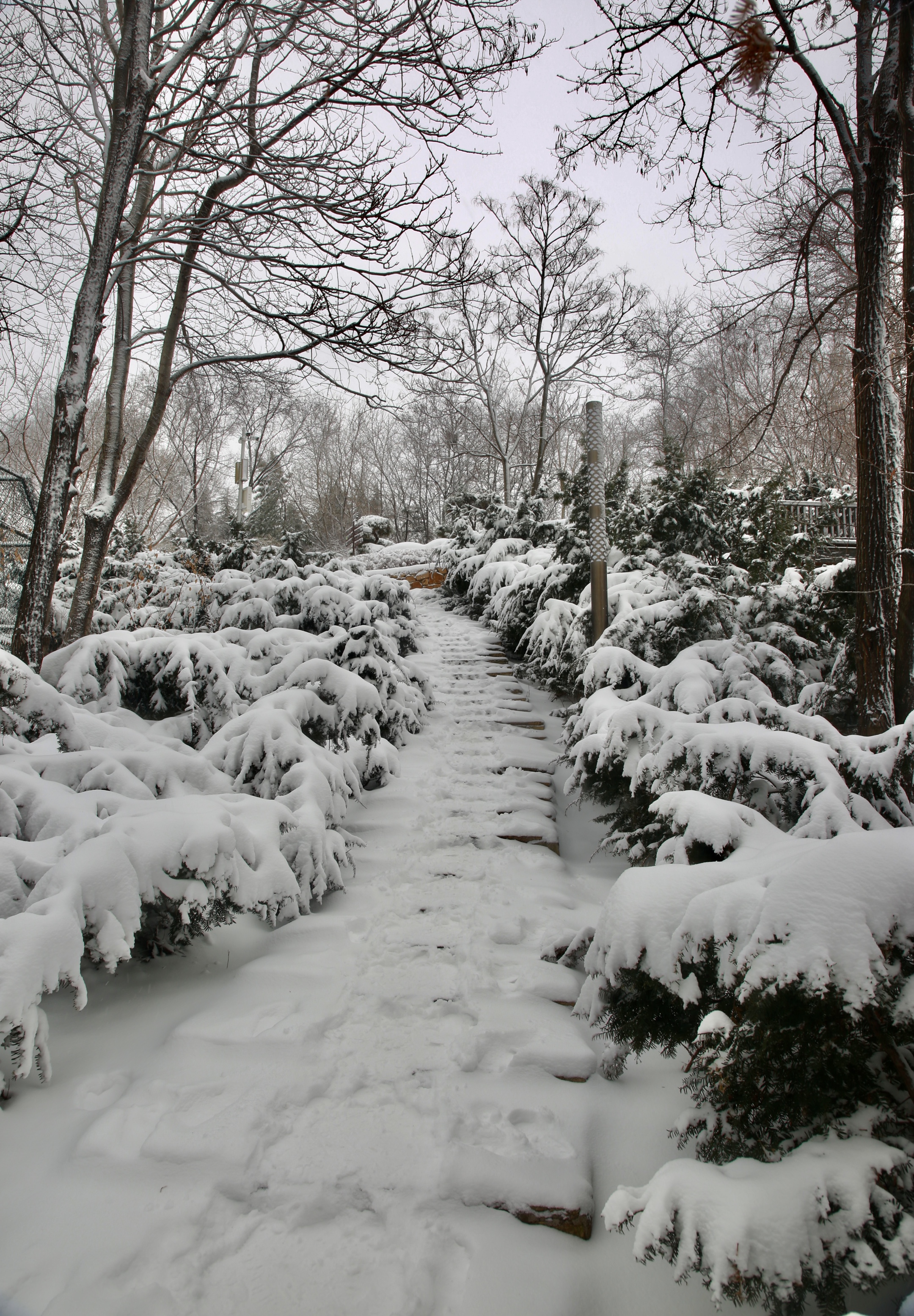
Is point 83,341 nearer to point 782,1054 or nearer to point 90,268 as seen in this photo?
point 90,268

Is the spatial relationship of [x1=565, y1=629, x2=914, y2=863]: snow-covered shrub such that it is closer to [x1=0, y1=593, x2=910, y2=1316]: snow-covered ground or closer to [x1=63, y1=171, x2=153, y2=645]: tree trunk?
[x1=0, y1=593, x2=910, y2=1316]: snow-covered ground

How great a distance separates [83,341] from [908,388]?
15.7 feet

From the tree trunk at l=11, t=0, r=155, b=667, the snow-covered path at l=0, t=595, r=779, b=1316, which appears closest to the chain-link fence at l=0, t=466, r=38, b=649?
the tree trunk at l=11, t=0, r=155, b=667

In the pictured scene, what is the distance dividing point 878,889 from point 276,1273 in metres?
1.49

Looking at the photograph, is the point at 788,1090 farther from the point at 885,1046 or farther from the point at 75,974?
the point at 75,974

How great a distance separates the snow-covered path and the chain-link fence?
2.57 m

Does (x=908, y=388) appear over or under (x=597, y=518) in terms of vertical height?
over

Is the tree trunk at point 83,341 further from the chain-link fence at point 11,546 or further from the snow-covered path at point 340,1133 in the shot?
the snow-covered path at point 340,1133

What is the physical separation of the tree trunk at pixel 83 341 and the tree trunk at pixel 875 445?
4289 mm

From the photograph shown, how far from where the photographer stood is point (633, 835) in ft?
8.49

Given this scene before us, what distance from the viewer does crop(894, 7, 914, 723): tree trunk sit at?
3.20 meters

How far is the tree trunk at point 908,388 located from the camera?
10.5ft

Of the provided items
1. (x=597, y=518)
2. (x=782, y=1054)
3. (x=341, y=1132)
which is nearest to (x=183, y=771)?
(x=341, y=1132)

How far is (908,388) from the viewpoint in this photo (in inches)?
142
